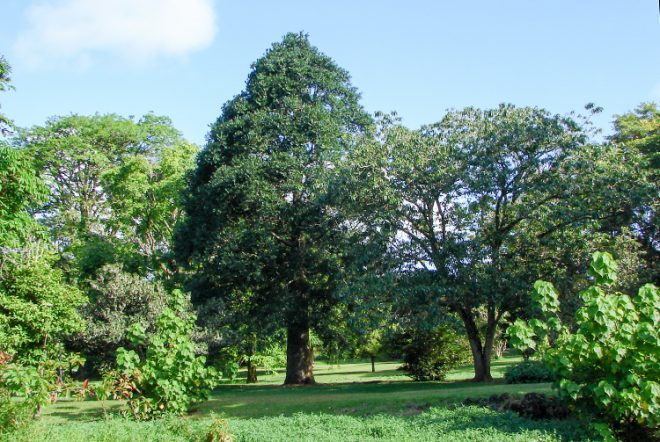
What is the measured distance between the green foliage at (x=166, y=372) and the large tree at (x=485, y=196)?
776cm

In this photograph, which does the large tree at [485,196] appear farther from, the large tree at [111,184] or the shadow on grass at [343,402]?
the large tree at [111,184]

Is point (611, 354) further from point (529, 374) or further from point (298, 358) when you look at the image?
point (298, 358)

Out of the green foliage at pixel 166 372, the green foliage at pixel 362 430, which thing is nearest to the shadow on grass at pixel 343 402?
the green foliage at pixel 166 372

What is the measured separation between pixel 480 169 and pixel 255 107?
411 inches

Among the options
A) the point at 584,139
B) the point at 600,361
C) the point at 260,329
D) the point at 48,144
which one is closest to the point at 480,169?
the point at 584,139

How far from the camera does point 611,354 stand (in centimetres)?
884

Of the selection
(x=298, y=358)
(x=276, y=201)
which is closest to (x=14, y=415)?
(x=276, y=201)

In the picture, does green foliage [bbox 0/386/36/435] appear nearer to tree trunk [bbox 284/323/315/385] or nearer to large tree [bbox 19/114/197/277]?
tree trunk [bbox 284/323/315/385]

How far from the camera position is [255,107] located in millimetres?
23969

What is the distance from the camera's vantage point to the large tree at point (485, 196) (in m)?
17.7

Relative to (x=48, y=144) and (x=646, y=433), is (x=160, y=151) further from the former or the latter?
(x=646, y=433)

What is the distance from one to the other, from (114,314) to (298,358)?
9.27 metres

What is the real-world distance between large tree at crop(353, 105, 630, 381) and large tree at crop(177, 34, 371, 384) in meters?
3.18

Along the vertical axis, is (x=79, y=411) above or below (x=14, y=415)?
below
